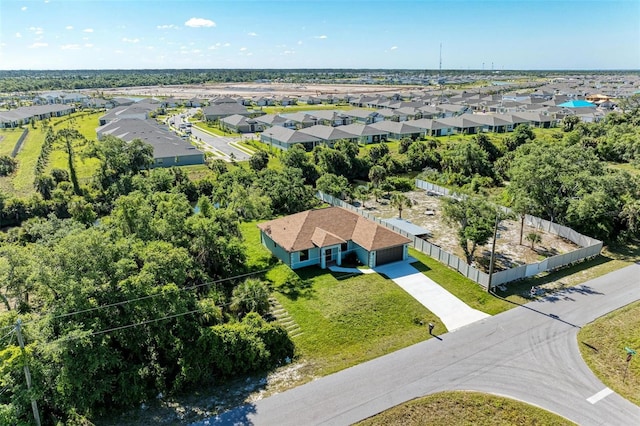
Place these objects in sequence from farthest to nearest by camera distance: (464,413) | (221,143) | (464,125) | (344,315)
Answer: (464,125), (221,143), (344,315), (464,413)

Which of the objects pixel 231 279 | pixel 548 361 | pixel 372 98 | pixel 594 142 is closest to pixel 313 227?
pixel 231 279

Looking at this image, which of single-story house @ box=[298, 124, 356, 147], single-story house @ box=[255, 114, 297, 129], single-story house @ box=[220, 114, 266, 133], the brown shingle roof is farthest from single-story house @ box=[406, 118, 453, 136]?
the brown shingle roof

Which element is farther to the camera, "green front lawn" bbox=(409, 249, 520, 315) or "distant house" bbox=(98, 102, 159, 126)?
"distant house" bbox=(98, 102, 159, 126)

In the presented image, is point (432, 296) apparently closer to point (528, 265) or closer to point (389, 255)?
point (389, 255)

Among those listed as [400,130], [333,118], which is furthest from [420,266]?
[333,118]

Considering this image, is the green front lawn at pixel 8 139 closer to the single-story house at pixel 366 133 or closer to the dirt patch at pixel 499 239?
the single-story house at pixel 366 133

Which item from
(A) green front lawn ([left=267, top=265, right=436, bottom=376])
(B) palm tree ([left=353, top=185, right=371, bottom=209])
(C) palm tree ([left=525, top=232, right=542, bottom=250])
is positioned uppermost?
(B) palm tree ([left=353, top=185, right=371, bottom=209])

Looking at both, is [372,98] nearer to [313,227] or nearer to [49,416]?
[313,227]

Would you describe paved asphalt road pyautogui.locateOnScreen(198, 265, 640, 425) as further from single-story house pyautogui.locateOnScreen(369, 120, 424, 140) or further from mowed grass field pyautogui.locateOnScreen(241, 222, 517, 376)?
single-story house pyautogui.locateOnScreen(369, 120, 424, 140)
